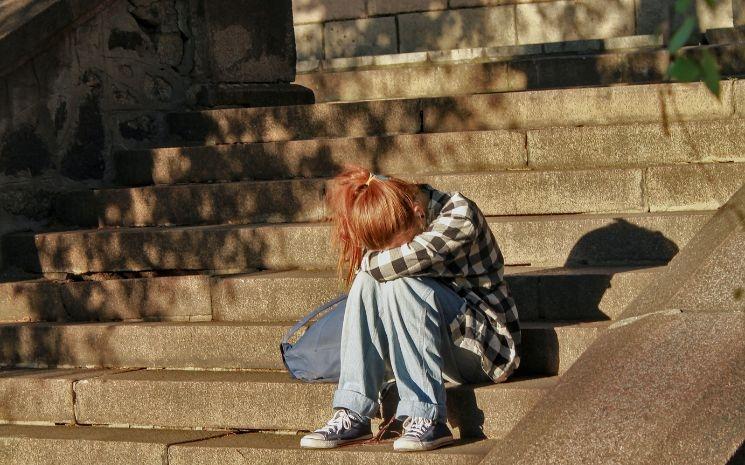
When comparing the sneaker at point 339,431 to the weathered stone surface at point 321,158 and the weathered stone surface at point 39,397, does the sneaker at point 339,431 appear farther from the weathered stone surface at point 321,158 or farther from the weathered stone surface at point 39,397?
the weathered stone surface at point 321,158

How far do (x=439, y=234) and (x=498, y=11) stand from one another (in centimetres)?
735

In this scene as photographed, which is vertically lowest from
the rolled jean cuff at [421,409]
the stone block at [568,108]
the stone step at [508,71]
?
the rolled jean cuff at [421,409]

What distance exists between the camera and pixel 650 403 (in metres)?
3.55

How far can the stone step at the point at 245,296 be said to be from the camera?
492 centimetres

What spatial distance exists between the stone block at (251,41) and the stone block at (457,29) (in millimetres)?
3744

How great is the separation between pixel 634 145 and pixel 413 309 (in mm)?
2004

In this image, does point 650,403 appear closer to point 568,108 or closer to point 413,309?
point 413,309

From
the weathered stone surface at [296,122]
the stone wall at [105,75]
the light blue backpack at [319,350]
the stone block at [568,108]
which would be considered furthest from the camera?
the weathered stone surface at [296,122]

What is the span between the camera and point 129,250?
615cm

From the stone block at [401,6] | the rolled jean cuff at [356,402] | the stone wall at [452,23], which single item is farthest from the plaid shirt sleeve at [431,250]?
the stone block at [401,6]

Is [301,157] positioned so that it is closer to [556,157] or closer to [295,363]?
[556,157]

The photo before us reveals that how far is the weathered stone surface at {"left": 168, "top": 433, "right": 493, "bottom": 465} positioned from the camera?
417 centimetres

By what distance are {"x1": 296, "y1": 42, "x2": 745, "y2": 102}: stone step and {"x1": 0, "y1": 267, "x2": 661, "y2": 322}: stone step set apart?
2800 mm

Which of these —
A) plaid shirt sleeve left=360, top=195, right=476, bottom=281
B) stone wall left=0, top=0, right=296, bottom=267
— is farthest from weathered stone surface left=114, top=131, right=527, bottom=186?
plaid shirt sleeve left=360, top=195, right=476, bottom=281
